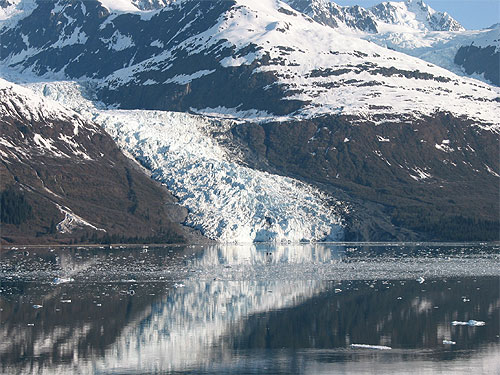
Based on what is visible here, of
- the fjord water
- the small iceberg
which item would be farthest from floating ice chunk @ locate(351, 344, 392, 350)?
the small iceberg

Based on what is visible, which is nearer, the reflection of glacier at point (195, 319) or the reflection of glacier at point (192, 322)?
the reflection of glacier at point (192, 322)

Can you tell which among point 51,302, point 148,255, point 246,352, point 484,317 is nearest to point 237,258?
point 148,255

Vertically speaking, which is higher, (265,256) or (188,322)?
(265,256)

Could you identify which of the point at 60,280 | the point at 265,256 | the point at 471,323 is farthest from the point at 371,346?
the point at 265,256

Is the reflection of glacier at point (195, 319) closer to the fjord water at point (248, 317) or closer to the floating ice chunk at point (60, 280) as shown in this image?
the fjord water at point (248, 317)

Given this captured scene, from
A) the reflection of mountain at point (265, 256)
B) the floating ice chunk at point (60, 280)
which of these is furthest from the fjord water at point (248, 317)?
the reflection of mountain at point (265, 256)

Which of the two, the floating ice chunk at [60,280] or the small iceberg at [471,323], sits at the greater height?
the floating ice chunk at [60,280]

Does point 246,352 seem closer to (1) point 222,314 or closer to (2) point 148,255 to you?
(1) point 222,314

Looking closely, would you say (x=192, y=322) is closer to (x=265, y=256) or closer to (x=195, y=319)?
(x=195, y=319)
